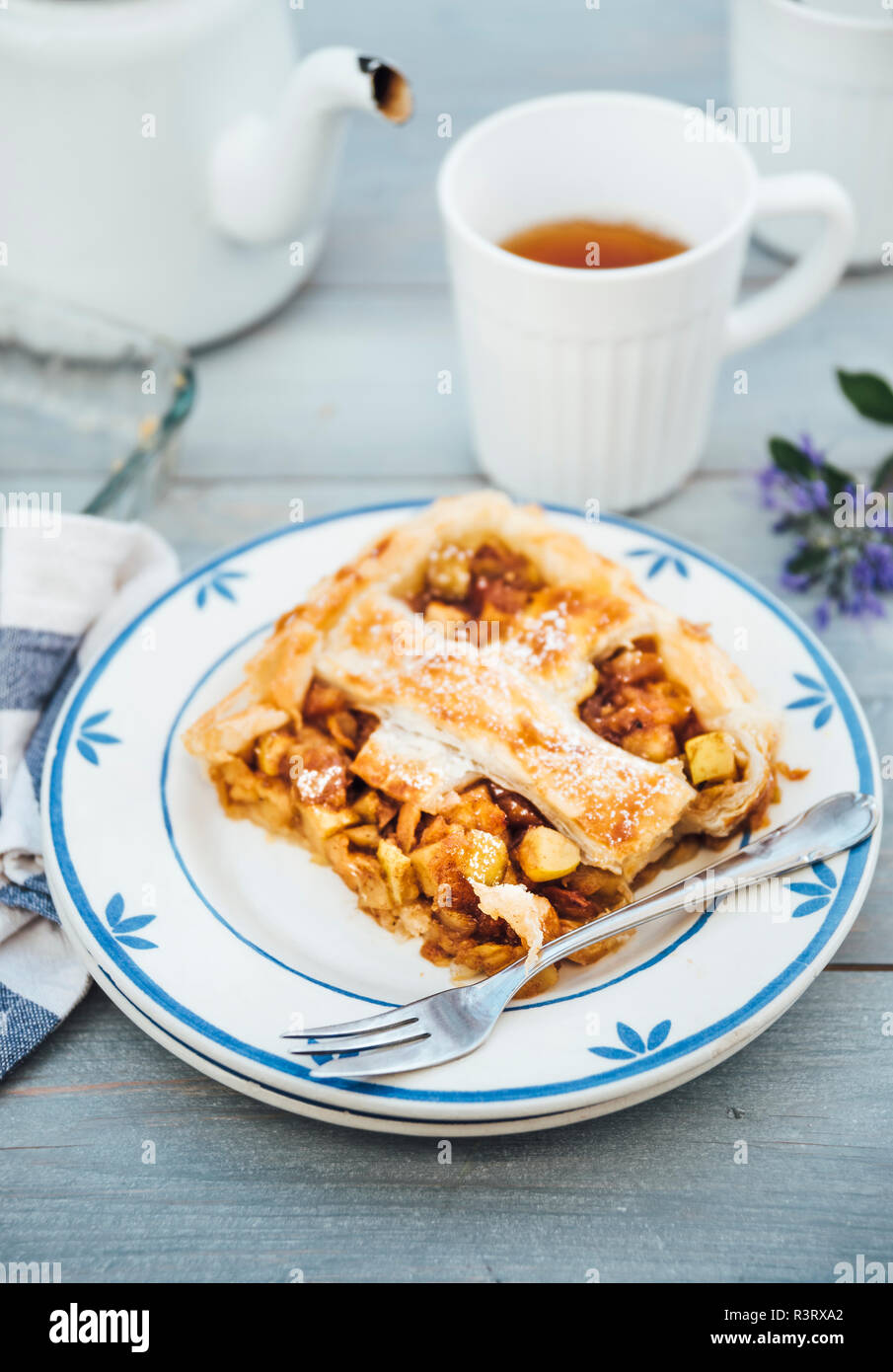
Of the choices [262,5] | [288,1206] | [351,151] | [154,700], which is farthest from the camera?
[351,151]

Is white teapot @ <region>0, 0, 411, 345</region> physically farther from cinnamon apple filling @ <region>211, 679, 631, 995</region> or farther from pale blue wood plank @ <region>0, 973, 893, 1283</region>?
pale blue wood plank @ <region>0, 973, 893, 1283</region>

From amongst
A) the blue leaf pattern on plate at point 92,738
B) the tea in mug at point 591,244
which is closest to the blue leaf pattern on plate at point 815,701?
the tea in mug at point 591,244

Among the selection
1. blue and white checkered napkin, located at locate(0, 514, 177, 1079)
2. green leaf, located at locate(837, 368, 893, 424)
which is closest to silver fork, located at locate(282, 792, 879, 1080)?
blue and white checkered napkin, located at locate(0, 514, 177, 1079)

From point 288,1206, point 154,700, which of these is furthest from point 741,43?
point 288,1206

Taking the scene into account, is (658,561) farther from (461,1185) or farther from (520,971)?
(461,1185)

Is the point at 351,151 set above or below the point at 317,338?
above
